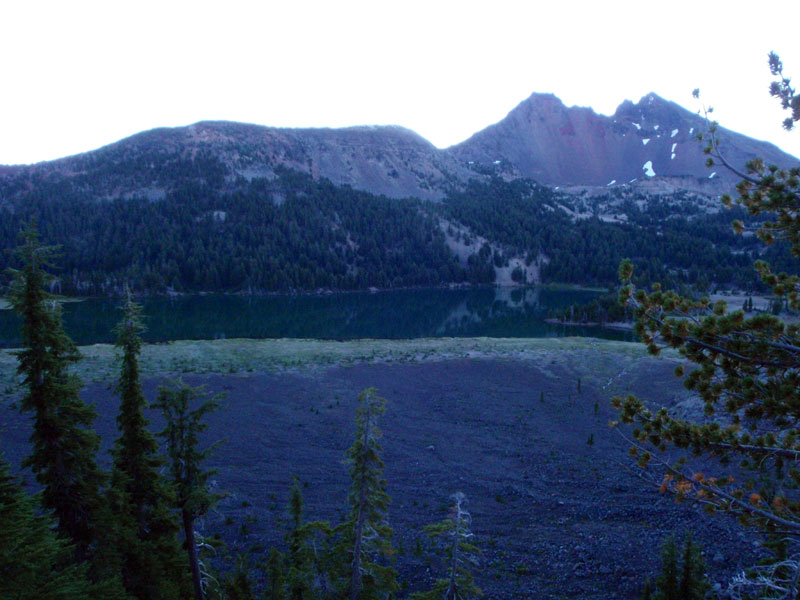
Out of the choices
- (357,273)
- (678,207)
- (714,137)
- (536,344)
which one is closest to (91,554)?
(714,137)

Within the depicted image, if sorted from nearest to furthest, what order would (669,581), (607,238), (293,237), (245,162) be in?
(669,581), (293,237), (607,238), (245,162)

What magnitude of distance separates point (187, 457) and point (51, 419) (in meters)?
2.02

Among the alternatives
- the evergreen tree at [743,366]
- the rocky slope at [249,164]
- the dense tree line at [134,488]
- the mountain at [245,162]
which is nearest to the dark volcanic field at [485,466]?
the evergreen tree at [743,366]

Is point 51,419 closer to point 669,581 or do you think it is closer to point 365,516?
point 365,516

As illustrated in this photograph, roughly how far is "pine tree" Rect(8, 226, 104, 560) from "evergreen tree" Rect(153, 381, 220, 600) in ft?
3.58

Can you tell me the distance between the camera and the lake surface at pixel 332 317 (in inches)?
2042

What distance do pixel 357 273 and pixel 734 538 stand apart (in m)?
95.9

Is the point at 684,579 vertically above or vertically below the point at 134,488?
below

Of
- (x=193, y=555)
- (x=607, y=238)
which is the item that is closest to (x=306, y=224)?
(x=607, y=238)

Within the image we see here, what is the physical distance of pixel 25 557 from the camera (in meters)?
3.96

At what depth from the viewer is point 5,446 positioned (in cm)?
1728

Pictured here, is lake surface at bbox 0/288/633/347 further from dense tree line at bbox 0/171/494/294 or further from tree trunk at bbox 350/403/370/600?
tree trunk at bbox 350/403/370/600

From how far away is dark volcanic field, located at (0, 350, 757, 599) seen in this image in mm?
11148

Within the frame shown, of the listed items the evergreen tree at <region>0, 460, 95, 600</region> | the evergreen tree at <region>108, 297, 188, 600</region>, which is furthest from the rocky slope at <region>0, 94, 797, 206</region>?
the evergreen tree at <region>0, 460, 95, 600</region>
